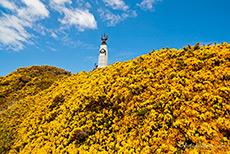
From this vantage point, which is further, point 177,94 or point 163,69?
point 163,69

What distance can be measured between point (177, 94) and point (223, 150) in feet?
9.98

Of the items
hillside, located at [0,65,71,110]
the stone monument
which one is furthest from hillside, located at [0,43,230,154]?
the stone monument

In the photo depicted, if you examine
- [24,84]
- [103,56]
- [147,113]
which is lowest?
[147,113]

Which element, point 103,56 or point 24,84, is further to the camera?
point 103,56

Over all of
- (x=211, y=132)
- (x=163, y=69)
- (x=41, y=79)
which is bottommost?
(x=211, y=132)

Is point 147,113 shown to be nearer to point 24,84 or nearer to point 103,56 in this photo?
point 24,84

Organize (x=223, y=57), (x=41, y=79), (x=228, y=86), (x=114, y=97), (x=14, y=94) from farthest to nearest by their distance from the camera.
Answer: (x=41, y=79)
(x=14, y=94)
(x=114, y=97)
(x=223, y=57)
(x=228, y=86)

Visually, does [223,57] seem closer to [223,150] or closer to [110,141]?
[223,150]

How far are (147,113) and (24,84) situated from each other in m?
22.0

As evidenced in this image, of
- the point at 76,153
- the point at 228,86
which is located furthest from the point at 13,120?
the point at 228,86

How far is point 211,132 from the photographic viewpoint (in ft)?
18.5

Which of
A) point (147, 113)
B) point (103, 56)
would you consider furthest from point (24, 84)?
point (147, 113)

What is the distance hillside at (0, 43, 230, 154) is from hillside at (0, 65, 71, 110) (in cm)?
790

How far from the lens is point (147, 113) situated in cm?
735
